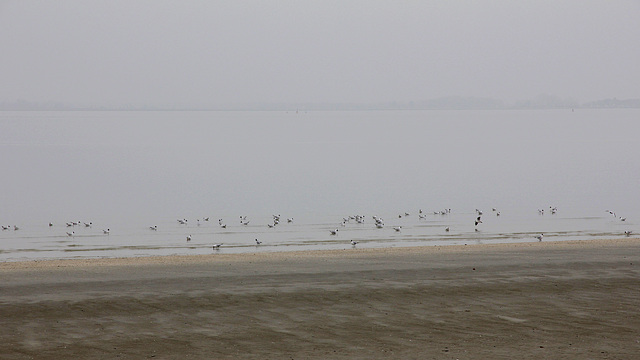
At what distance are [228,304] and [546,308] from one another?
6393 mm

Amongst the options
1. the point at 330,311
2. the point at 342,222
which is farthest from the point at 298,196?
the point at 330,311

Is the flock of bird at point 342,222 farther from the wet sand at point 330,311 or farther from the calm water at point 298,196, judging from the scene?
the wet sand at point 330,311

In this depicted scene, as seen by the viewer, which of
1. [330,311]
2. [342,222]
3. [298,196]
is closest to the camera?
[330,311]

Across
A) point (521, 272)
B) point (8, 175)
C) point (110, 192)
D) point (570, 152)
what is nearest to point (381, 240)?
point (521, 272)

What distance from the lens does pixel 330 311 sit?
15492 millimetres

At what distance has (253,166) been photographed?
315ft

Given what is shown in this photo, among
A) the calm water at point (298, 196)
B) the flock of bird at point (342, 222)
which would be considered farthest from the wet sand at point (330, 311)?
the flock of bird at point (342, 222)

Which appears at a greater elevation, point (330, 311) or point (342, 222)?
point (342, 222)

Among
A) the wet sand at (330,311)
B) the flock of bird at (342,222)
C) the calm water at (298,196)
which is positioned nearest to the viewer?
the wet sand at (330,311)

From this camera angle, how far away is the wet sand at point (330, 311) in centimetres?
1310

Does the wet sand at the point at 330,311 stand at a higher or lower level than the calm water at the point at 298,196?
lower

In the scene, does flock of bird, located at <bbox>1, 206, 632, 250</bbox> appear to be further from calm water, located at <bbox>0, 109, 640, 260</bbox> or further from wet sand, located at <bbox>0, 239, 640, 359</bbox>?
wet sand, located at <bbox>0, 239, 640, 359</bbox>

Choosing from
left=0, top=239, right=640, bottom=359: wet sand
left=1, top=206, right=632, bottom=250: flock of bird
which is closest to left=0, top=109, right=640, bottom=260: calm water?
left=1, top=206, right=632, bottom=250: flock of bird

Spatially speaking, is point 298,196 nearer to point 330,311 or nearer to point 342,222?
point 342,222
